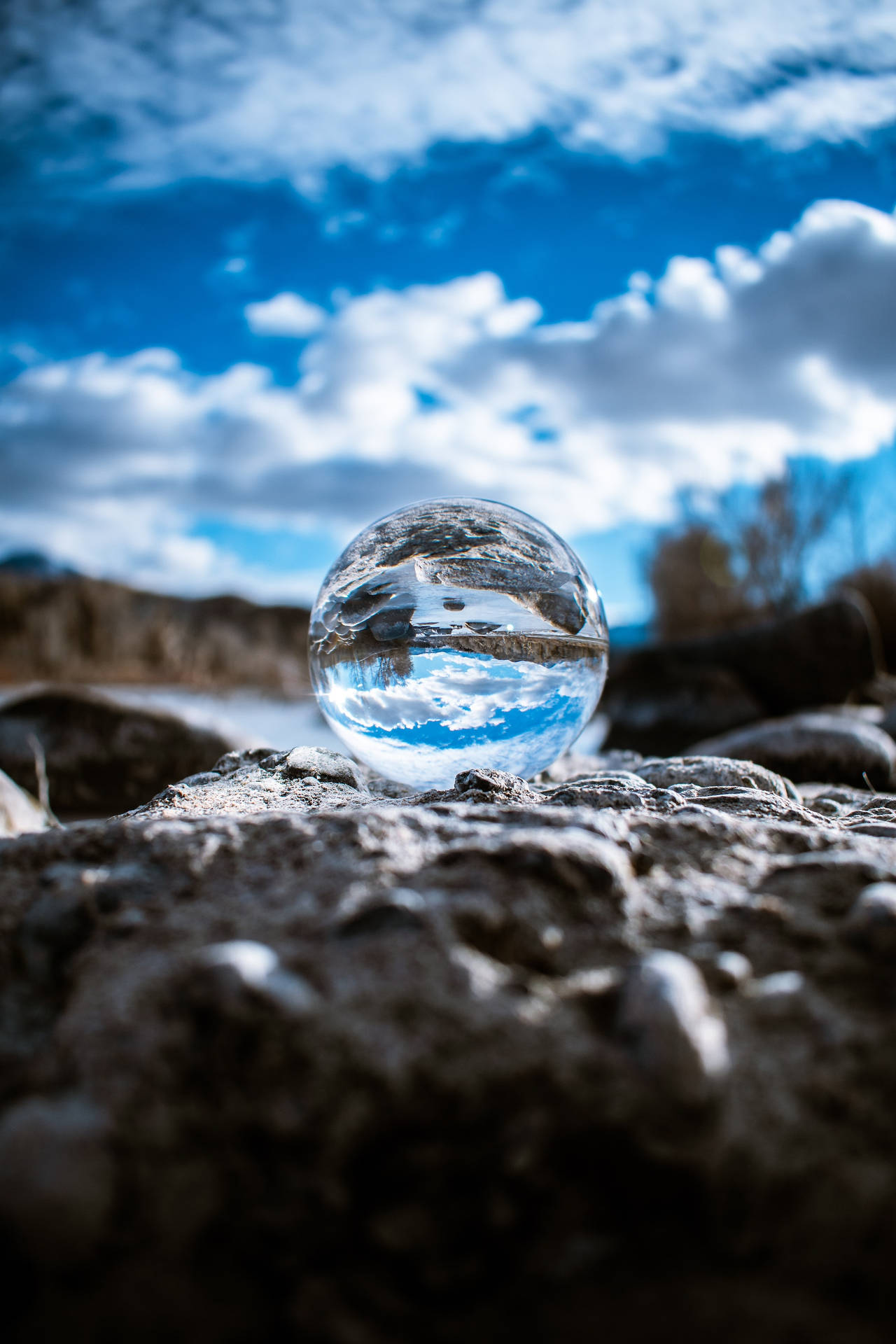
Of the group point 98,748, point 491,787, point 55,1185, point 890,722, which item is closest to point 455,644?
point 491,787

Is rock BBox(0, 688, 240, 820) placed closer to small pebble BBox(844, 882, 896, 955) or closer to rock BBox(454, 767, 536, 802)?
rock BBox(454, 767, 536, 802)

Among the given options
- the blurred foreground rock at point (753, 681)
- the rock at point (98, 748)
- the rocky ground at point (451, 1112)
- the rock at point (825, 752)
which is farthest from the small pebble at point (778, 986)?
the blurred foreground rock at point (753, 681)

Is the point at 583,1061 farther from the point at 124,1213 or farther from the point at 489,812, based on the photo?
the point at 489,812

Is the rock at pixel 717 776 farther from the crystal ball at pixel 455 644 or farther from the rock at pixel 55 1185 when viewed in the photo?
the rock at pixel 55 1185

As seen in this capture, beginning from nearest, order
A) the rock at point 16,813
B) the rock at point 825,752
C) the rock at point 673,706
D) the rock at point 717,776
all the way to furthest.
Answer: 1. the rock at point 717,776
2. the rock at point 16,813
3. the rock at point 825,752
4. the rock at point 673,706

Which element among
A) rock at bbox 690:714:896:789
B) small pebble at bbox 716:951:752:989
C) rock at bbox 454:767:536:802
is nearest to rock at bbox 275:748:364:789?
rock at bbox 454:767:536:802

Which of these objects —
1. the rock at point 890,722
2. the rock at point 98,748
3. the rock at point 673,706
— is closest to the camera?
Result: the rock at point 98,748

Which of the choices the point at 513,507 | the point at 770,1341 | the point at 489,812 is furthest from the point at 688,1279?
the point at 513,507
